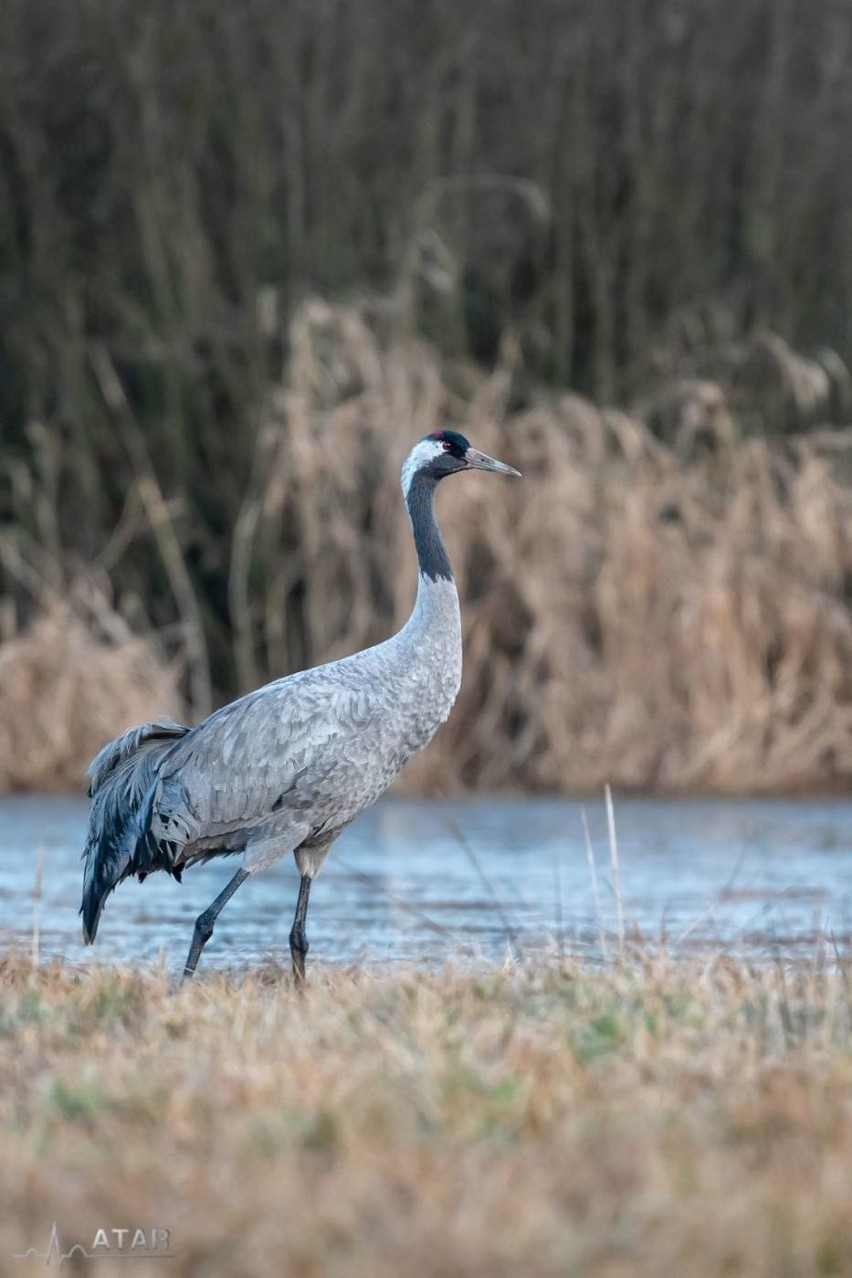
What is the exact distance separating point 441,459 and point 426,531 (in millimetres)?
263

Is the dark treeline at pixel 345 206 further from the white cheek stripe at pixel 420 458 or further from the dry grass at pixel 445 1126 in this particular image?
the dry grass at pixel 445 1126

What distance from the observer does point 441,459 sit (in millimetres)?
6383

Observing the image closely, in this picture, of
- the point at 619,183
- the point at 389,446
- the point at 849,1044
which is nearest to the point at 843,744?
the point at 389,446

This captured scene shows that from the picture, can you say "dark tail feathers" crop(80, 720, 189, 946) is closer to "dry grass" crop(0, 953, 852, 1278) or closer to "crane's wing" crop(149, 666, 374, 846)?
"crane's wing" crop(149, 666, 374, 846)

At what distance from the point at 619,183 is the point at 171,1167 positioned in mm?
8913

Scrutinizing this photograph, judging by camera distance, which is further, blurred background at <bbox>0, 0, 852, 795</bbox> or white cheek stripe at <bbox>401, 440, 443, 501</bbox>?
blurred background at <bbox>0, 0, 852, 795</bbox>

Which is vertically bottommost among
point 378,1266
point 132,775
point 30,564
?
point 378,1266

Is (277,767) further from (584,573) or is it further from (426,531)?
(584,573)

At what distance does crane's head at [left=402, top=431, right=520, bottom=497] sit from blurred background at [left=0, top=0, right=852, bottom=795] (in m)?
3.45

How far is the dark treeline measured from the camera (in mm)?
10836

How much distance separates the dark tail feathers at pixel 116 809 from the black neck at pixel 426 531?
78 cm

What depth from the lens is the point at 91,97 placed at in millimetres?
11070

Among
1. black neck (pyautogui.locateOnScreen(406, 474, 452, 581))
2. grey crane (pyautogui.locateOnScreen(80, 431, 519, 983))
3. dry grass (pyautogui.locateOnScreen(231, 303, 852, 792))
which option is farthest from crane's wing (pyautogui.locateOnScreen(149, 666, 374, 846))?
dry grass (pyautogui.locateOnScreen(231, 303, 852, 792))

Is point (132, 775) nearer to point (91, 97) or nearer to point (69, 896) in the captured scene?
point (69, 896)
